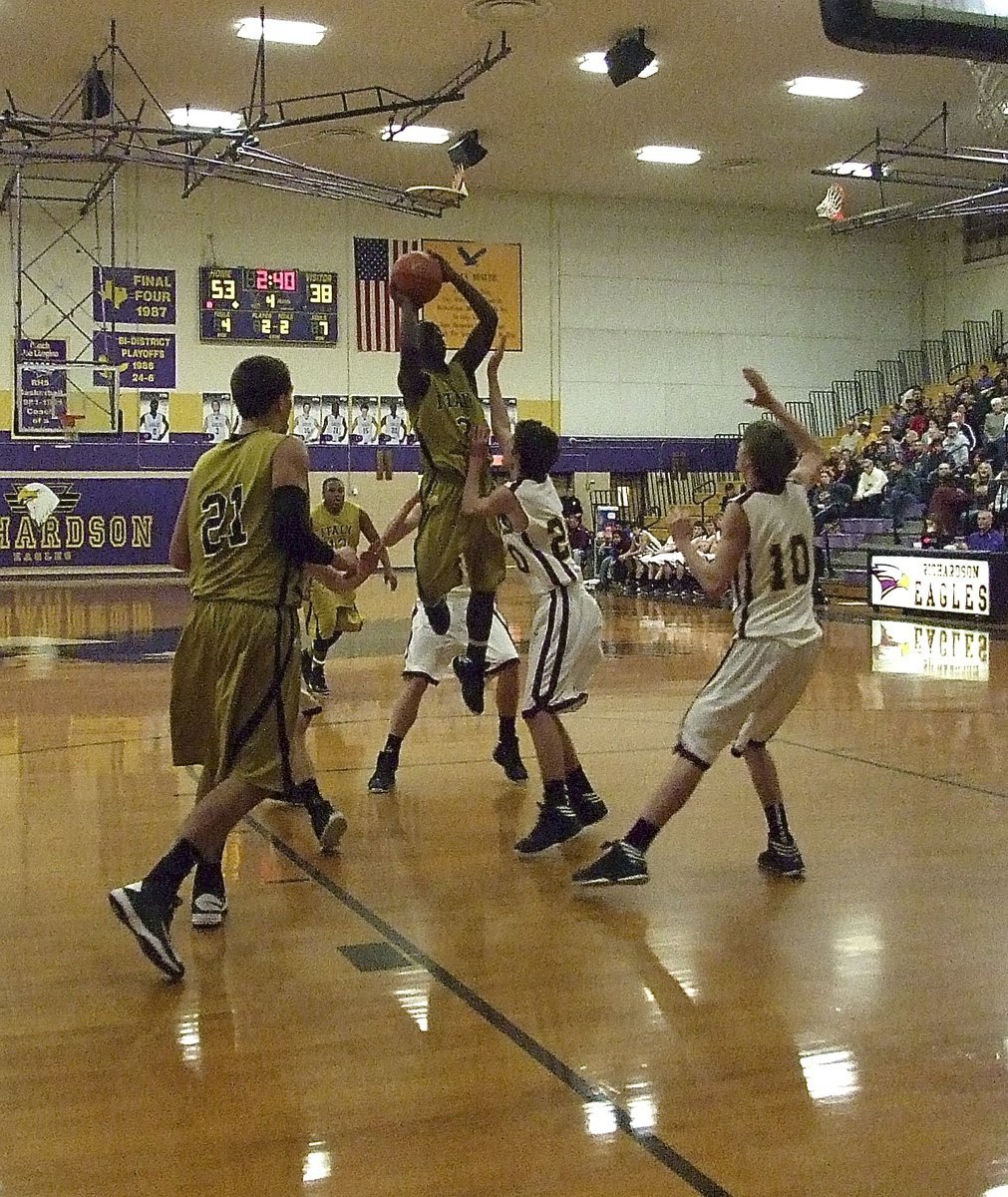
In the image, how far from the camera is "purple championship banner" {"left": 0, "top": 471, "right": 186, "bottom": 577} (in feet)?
80.0

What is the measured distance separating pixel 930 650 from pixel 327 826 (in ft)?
27.6

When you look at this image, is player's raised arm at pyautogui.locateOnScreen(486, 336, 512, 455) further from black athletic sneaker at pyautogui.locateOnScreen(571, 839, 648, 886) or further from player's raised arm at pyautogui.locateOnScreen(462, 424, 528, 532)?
black athletic sneaker at pyautogui.locateOnScreen(571, 839, 648, 886)

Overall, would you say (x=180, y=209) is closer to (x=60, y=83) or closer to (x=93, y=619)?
(x=60, y=83)

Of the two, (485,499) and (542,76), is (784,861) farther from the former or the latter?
(542,76)

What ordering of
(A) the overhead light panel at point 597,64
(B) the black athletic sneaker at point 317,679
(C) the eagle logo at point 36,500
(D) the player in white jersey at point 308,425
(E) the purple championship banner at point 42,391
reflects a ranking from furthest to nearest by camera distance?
1. (D) the player in white jersey at point 308,425
2. (C) the eagle logo at point 36,500
3. (E) the purple championship banner at point 42,391
4. (A) the overhead light panel at point 597,64
5. (B) the black athletic sneaker at point 317,679

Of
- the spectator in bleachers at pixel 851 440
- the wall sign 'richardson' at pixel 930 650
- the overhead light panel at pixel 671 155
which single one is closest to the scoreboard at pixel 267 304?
the overhead light panel at pixel 671 155

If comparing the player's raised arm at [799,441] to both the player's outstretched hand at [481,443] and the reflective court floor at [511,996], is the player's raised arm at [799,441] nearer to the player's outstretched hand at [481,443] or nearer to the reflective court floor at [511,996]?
the player's outstretched hand at [481,443]

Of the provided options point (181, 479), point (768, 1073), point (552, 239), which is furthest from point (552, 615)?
point (552, 239)

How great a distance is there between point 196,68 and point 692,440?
12.4m

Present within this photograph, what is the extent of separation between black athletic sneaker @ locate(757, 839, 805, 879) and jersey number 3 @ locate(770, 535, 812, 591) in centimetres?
87

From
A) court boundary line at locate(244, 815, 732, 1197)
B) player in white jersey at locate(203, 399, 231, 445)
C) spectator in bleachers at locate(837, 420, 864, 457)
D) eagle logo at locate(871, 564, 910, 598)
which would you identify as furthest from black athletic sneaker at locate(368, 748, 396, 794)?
player in white jersey at locate(203, 399, 231, 445)

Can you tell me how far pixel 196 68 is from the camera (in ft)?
62.1

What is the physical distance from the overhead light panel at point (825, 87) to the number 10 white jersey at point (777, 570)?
16505 millimetres

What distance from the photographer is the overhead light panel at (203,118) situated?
20.8 metres
